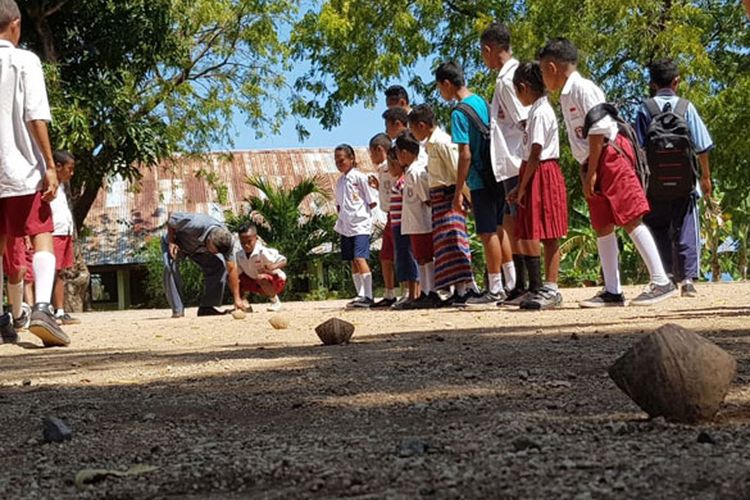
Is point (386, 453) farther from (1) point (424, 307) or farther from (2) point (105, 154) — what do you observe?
(2) point (105, 154)

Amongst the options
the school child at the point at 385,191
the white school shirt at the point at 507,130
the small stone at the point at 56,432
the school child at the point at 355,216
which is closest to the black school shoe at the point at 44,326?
the white school shirt at the point at 507,130

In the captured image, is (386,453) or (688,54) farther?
(688,54)

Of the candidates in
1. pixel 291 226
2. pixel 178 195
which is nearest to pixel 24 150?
pixel 291 226

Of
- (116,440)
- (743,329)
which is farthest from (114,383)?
(743,329)

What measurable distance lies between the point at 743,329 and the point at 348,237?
660 cm

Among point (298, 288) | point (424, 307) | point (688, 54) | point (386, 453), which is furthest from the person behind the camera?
point (298, 288)

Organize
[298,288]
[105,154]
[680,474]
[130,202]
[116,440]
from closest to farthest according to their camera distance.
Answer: [680,474]
[116,440]
[105,154]
[298,288]
[130,202]

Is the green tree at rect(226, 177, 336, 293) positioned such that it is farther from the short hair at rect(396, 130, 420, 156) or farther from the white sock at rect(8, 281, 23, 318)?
the white sock at rect(8, 281, 23, 318)

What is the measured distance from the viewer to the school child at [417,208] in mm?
10133

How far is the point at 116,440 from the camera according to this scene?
338cm

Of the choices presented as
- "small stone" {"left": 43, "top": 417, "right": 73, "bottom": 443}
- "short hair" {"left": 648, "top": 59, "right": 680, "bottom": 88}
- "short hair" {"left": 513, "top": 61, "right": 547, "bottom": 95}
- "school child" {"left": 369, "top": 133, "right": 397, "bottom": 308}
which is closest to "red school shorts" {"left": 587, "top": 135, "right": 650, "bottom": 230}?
"short hair" {"left": 513, "top": 61, "right": 547, "bottom": 95}

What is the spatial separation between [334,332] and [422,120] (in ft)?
12.6

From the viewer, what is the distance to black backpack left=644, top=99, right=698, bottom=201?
9.20 metres

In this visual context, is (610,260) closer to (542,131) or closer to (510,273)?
(542,131)
